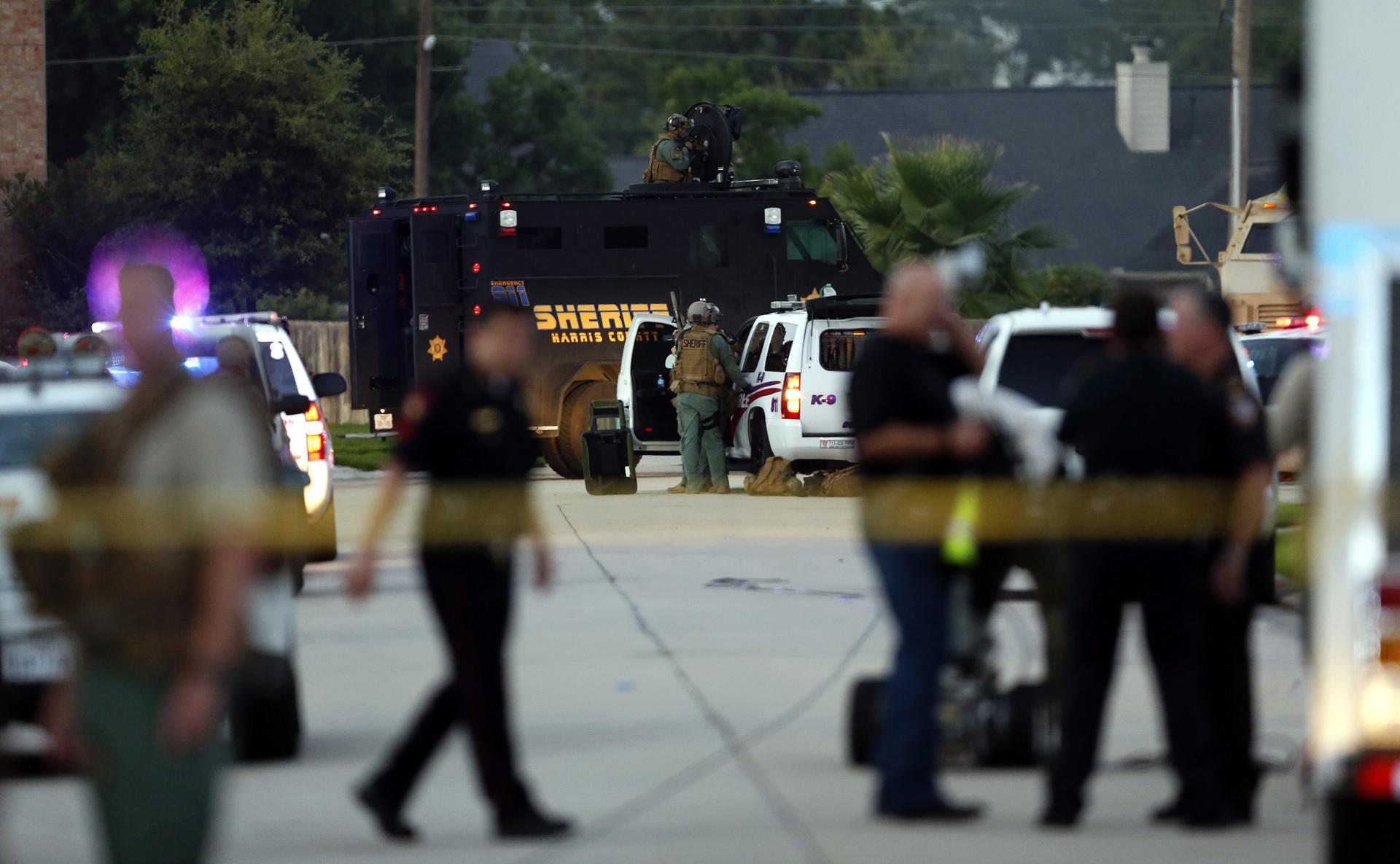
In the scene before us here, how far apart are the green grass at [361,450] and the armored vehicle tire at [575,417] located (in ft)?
7.17

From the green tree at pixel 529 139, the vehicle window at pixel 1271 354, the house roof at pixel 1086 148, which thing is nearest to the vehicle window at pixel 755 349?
the vehicle window at pixel 1271 354

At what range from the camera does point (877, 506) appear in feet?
24.5

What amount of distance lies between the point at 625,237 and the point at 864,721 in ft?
59.2

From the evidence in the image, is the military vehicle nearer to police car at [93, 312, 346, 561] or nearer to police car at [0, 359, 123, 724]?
police car at [93, 312, 346, 561]

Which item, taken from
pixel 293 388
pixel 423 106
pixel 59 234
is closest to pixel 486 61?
pixel 423 106

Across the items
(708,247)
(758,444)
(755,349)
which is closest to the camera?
(758,444)

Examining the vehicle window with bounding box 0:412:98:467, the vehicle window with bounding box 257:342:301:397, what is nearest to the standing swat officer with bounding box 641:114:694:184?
the vehicle window with bounding box 257:342:301:397

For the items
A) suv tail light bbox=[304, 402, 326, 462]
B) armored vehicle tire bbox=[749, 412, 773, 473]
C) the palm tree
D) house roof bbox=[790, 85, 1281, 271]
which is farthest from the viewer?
house roof bbox=[790, 85, 1281, 271]

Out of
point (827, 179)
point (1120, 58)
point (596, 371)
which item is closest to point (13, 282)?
point (827, 179)

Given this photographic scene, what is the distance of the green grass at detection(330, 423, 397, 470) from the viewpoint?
3004 cm

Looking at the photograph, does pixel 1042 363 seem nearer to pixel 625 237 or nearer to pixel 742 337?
pixel 742 337

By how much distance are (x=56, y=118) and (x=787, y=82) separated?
3463 cm

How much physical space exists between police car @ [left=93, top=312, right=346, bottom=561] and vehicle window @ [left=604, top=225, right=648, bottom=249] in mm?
8677

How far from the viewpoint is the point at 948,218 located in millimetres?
35500
